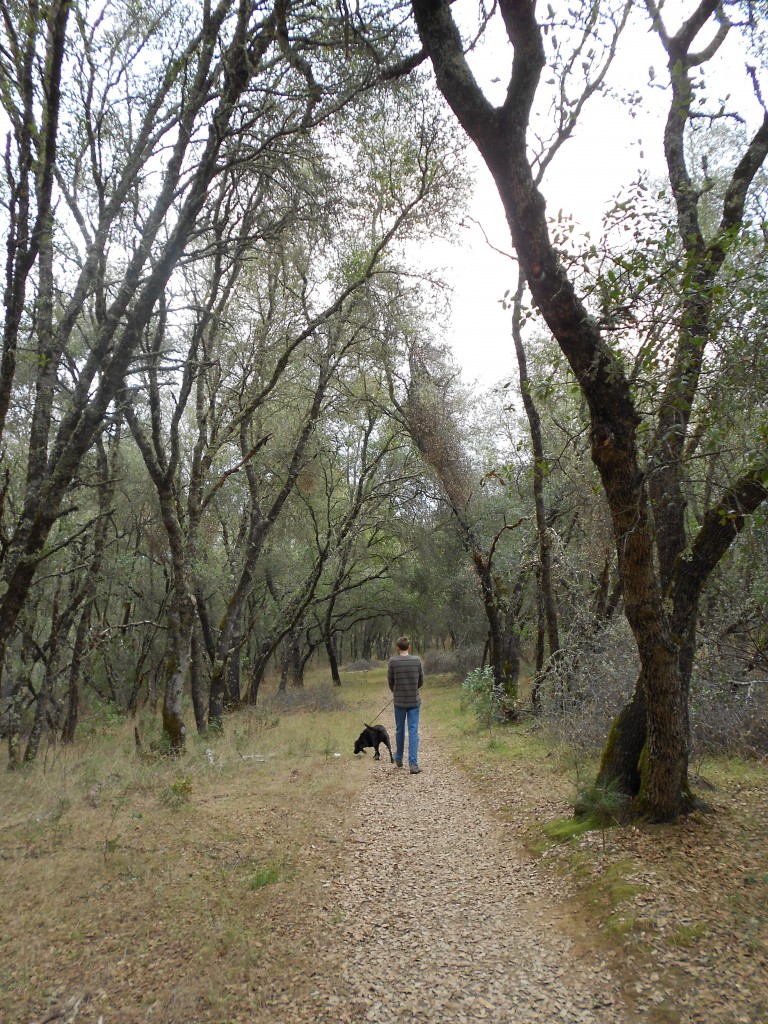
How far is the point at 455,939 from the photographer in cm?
396

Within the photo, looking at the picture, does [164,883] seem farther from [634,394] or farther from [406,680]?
[634,394]

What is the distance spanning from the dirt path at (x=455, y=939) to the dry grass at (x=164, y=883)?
312mm

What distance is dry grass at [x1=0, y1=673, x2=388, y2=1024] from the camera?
11.4ft

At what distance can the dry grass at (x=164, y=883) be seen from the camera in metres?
3.47

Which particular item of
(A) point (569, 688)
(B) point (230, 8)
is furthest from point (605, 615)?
(B) point (230, 8)

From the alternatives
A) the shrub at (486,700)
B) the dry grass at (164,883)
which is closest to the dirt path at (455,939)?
the dry grass at (164,883)

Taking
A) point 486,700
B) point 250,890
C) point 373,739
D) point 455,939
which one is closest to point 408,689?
point 373,739

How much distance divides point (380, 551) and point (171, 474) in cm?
1583

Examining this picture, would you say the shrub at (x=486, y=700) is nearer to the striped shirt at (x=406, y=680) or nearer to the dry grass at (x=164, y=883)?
the dry grass at (x=164, y=883)

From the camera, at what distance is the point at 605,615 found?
38.2ft

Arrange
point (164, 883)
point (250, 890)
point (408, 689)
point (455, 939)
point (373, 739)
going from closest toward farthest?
point (455, 939), point (250, 890), point (164, 883), point (408, 689), point (373, 739)

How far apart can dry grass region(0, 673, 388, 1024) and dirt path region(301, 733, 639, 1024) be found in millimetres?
312

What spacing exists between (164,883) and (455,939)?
2.33 meters

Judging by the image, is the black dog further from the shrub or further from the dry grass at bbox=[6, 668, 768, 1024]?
the shrub
